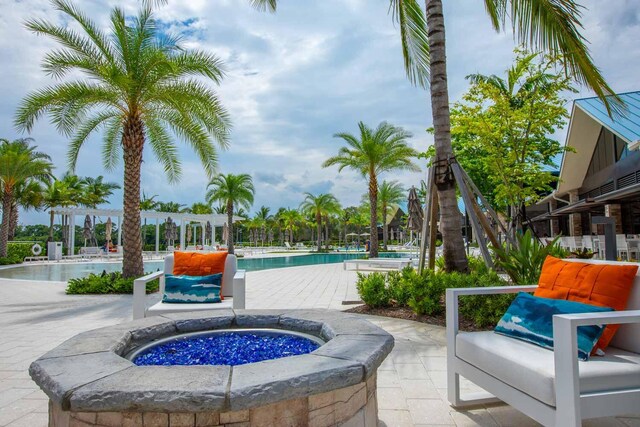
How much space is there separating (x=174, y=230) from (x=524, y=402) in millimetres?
29367

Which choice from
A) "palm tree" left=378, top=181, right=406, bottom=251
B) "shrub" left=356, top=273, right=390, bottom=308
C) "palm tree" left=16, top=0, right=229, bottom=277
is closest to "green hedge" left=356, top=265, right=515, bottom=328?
"shrub" left=356, top=273, right=390, bottom=308

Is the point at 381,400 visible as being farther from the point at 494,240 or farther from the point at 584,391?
the point at 494,240

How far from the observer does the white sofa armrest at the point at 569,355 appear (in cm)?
183

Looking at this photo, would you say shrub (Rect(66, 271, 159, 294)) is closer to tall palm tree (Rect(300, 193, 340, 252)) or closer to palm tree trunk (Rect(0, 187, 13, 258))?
palm tree trunk (Rect(0, 187, 13, 258))

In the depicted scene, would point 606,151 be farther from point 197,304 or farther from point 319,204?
point 319,204

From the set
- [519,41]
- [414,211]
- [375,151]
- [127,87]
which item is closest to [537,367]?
[519,41]

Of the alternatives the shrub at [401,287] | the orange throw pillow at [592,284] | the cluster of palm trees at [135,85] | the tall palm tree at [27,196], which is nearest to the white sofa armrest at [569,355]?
the orange throw pillow at [592,284]

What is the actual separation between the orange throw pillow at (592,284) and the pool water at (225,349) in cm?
163

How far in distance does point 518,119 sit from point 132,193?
1104cm

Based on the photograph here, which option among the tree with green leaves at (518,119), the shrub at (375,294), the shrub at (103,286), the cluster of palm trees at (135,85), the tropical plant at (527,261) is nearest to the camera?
the tropical plant at (527,261)

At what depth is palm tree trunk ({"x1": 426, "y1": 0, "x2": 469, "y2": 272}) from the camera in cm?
629

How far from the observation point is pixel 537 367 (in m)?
2.05

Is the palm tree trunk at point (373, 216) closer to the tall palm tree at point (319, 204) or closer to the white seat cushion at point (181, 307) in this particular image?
the white seat cushion at point (181, 307)

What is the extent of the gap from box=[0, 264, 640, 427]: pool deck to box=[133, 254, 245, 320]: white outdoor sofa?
1.09 meters
